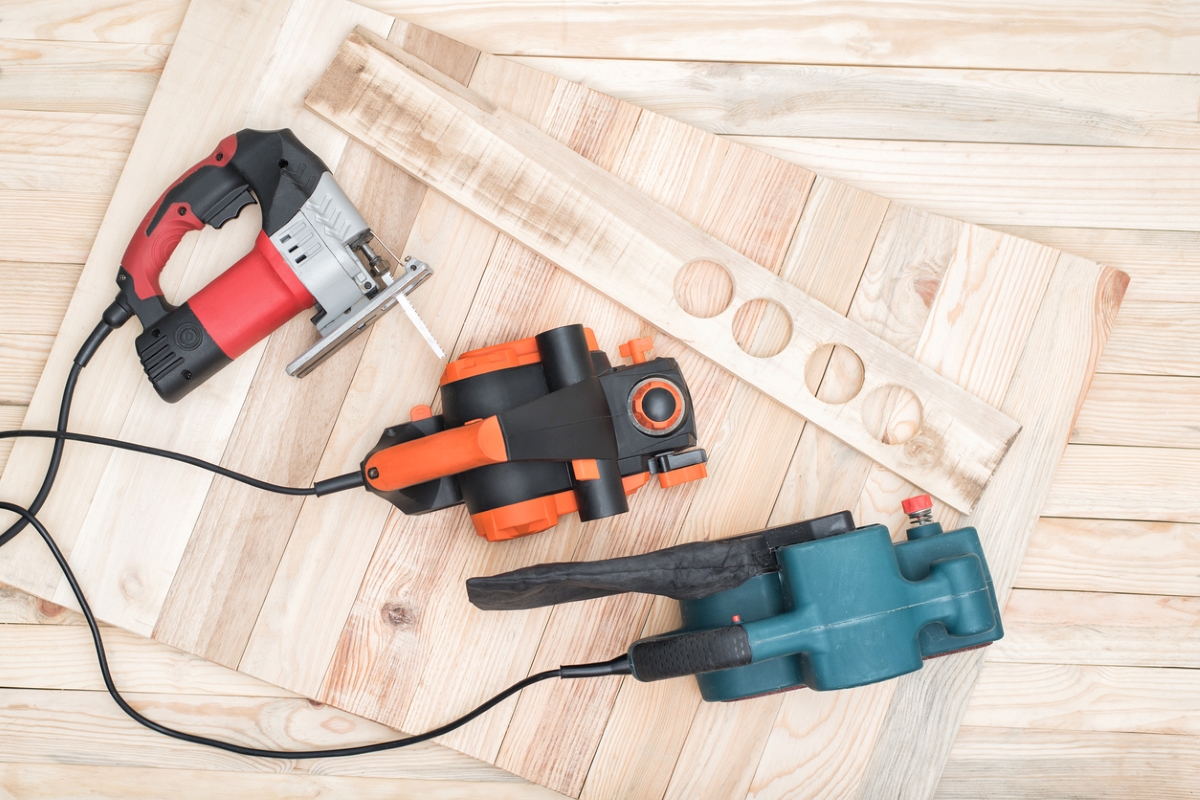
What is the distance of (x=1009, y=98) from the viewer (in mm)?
1195

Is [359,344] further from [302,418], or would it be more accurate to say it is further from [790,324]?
[790,324]

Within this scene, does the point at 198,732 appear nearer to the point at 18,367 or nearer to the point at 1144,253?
the point at 18,367

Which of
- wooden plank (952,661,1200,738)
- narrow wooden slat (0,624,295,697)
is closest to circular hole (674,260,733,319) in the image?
wooden plank (952,661,1200,738)

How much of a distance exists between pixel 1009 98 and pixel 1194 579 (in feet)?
2.76

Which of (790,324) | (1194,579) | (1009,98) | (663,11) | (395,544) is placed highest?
(663,11)

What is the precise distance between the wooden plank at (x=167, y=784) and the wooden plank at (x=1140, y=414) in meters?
1.06

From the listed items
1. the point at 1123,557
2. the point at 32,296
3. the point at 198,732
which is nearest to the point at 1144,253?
the point at 1123,557

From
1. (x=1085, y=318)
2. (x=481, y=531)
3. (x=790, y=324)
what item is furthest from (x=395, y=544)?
(x=1085, y=318)

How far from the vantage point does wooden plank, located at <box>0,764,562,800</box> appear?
3.73 feet

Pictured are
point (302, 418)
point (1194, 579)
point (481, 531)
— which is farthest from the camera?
point (1194, 579)

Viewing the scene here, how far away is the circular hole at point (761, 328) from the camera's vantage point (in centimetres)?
111

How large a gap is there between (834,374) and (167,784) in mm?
1214

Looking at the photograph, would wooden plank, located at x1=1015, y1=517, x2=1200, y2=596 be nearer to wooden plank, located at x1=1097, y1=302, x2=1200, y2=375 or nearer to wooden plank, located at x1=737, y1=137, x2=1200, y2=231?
wooden plank, located at x1=1097, y1=302, x2=1200, y2=375

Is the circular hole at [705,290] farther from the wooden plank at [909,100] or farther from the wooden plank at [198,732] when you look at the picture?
the wooden plank at [198,732]
